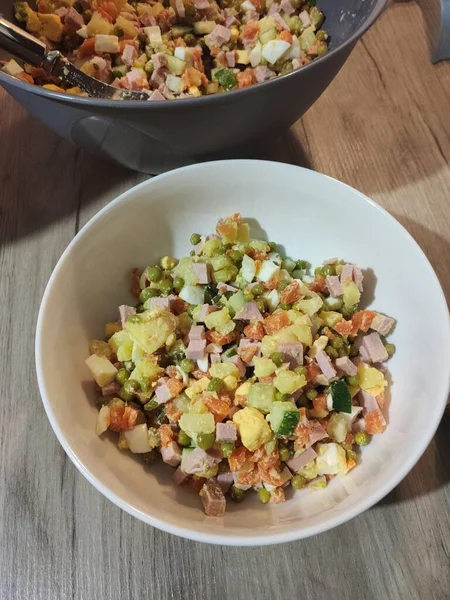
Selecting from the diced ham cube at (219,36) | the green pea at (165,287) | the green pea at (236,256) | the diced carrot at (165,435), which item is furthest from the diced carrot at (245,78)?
the diced carrot at (165,435)

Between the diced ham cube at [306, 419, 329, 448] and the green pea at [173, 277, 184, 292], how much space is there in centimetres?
43

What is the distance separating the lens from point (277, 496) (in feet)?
3.30

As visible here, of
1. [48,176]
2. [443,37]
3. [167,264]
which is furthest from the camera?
[443,37]

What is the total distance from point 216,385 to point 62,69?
819 mm

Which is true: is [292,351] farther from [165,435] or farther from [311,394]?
[165,435]

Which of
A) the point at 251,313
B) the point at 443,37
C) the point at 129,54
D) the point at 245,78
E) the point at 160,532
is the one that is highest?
the point at 129,54

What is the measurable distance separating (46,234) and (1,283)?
0.57ft

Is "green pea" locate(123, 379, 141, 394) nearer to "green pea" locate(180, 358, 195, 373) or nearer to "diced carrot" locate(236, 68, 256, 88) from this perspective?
"green pea" locate(180, 358, 195, 373)

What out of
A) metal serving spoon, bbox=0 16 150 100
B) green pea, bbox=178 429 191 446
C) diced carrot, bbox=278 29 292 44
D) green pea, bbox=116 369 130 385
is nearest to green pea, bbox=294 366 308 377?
green pea, bbox=178 429 191 446

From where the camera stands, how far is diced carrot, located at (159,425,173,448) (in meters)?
1.04

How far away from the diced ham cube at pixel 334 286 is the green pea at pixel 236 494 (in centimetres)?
46

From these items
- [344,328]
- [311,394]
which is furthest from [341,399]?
[344,328]

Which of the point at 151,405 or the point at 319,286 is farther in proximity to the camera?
the point at 319,286

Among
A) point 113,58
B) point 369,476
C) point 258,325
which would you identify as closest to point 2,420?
point 258,325
